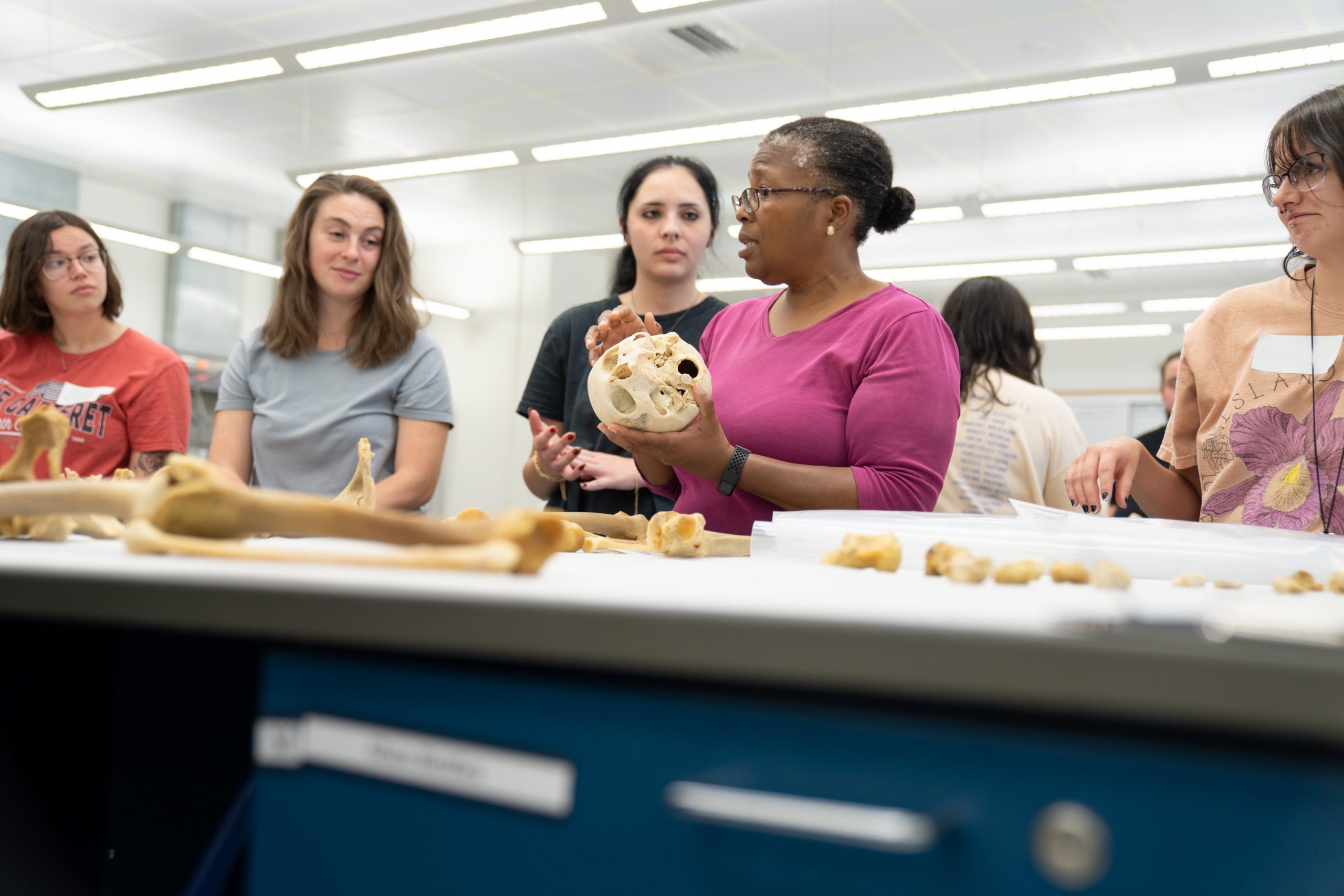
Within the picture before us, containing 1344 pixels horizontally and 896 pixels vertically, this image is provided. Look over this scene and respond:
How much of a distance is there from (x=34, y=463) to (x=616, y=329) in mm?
788

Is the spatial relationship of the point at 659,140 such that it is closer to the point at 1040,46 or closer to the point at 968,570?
the point at 1040,46

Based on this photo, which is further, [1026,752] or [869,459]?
[869,459]

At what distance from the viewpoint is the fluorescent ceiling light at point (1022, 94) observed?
203 inches

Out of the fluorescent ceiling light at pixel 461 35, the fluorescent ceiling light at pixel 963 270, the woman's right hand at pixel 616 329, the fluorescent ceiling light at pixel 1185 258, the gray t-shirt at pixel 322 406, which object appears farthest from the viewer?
the fluorescent ceiling light at pixel 963 270

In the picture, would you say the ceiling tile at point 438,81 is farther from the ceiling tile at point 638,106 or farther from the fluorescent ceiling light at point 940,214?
the fluorescent ceiling light at point 940,214

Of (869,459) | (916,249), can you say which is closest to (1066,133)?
(916,249)

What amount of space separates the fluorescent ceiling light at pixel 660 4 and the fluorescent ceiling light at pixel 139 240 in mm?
4793

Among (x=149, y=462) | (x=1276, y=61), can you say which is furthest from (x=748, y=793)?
(x=1276, y=61)

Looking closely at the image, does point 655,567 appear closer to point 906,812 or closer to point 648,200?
point 906,812

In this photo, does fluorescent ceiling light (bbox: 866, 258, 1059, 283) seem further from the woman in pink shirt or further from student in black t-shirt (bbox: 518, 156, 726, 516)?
the woman in pink shirt

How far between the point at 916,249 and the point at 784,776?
963cm

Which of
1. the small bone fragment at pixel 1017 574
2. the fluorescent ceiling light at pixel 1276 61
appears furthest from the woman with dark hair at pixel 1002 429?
the fluorescent ceiling light at pixel 1276 61

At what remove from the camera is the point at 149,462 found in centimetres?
227

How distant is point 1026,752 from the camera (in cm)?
49
